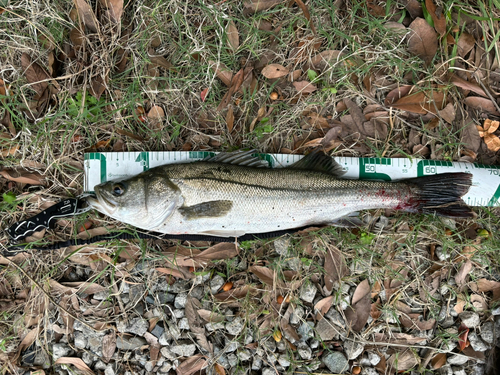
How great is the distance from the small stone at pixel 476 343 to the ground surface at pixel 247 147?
0.9 inches

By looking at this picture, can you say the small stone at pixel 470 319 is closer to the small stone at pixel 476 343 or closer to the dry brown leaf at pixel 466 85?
the small stone at pixel 476 343

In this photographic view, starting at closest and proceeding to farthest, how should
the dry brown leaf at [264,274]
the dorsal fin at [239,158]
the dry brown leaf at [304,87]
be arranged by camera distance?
the dorsal fin at [239,158], the dry brown leaf at [264,274], the dry brown leaf at [304,87]

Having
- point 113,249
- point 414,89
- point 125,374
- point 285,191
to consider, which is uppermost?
point 414,89

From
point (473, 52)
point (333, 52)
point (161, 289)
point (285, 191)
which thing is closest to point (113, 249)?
point (161, 289)

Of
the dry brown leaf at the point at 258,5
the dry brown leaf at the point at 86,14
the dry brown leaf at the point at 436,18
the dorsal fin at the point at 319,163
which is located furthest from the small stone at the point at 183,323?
the dry brown leaf at the point at 436,18

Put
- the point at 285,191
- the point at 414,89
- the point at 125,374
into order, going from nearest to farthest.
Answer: the point at 285,191, the point at 125,374, the point at 414,89

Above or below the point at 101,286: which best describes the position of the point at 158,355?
below

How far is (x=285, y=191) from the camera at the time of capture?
11.9 ft

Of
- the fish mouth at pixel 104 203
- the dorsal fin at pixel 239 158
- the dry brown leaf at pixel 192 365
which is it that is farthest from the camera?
the dry brown leaf at pixel 192 365

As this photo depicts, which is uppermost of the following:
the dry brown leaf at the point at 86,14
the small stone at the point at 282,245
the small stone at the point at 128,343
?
the dry brown leaf at the point at 86,14

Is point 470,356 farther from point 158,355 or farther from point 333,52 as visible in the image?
point 333,52

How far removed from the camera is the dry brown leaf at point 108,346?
3.91 meters

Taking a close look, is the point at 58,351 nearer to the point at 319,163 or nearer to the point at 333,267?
the point at 333,267

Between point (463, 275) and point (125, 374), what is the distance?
4.36 m
